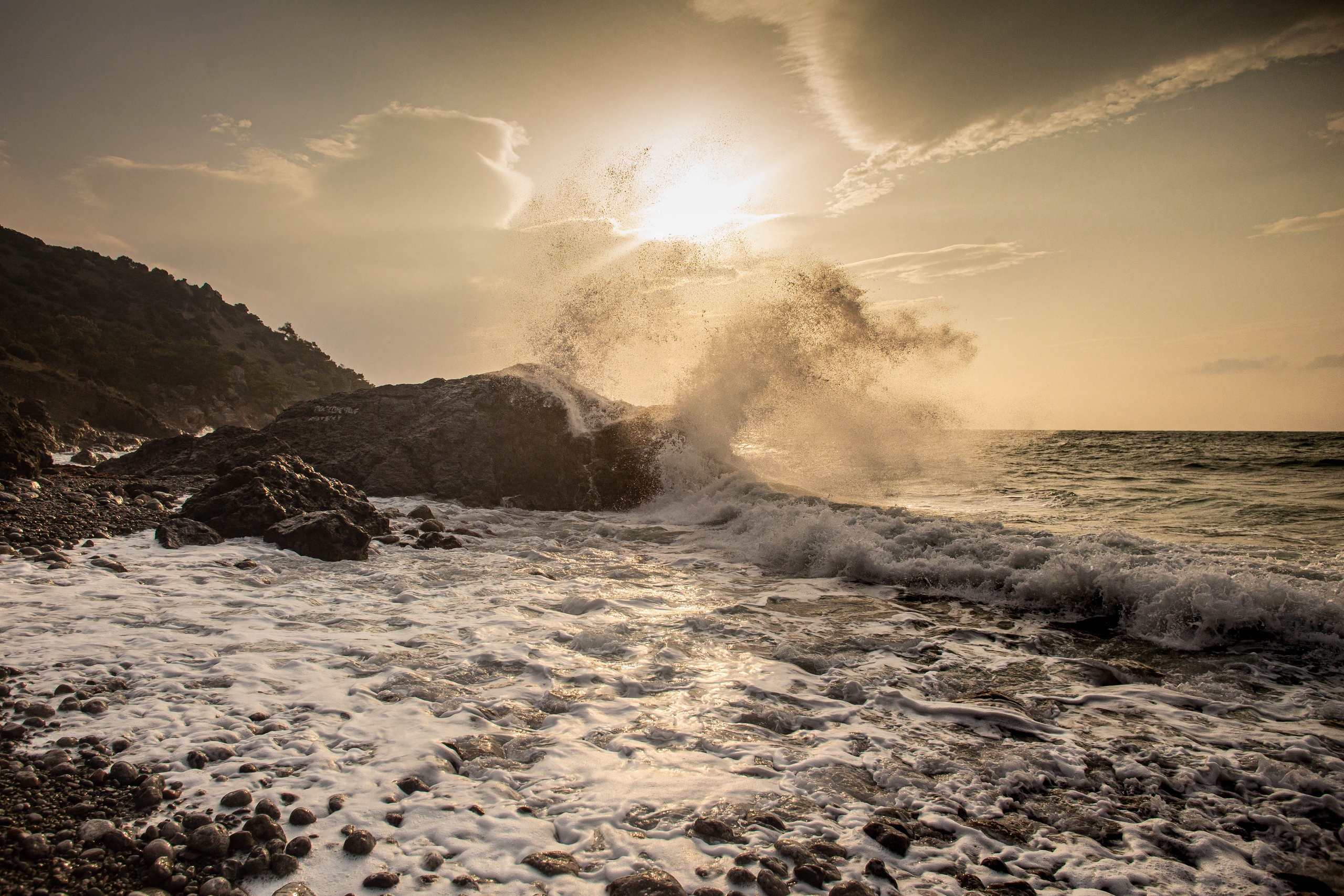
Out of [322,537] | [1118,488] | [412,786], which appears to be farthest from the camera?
[1118,488]

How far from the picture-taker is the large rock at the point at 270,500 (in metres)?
7.23

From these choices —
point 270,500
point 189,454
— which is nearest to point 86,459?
point 189,454

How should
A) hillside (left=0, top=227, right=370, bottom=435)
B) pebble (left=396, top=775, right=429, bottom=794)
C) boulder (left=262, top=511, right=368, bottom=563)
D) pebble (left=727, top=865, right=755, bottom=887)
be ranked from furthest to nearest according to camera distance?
hillside (left=0, top=227, right=370, bottom=435) → boulder (left=262, top=511, right=368, bottom=563) → pebble (left=396, top=775, right=429, bottom=794) → pebble (left=727, top=865, right=755, bottom=887)

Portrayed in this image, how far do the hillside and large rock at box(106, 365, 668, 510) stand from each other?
10966mm

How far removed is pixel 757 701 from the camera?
377 centimetres

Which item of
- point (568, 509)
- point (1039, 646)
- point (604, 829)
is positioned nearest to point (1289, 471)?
point (1039, 646)

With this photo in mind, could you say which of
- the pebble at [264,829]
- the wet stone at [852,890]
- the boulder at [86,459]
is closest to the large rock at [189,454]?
the boulder at [86,459]

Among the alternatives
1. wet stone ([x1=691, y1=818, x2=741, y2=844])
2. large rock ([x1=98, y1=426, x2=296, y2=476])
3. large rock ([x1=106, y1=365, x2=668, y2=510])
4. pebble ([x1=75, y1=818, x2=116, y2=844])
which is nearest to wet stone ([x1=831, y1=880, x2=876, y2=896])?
wet stone ([x1=691, y1=818, x2=741, y2=844])

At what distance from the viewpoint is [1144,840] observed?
2543mm

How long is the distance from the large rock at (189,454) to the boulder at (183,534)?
3818mm

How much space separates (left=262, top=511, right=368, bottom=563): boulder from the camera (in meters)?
6.80

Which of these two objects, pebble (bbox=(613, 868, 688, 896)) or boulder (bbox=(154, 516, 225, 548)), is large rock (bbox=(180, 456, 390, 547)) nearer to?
boulder (bbox=(154, 516, 225, 548))

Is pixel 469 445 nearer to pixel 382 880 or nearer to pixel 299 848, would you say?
pixel 299 848

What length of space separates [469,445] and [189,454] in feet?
17.6
